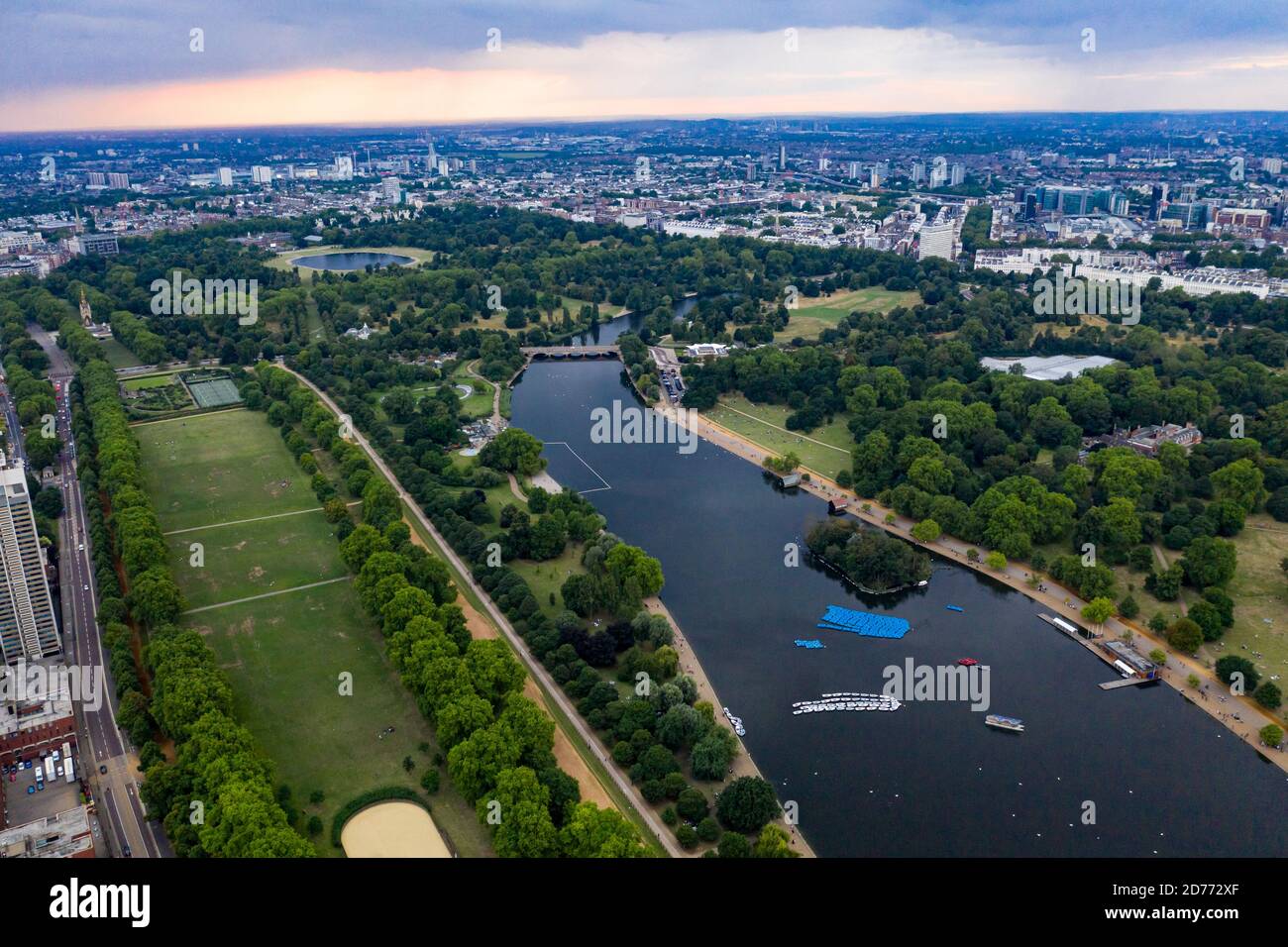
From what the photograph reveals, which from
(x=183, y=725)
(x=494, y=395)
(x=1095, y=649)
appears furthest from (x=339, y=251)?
(x=1095, y=649)

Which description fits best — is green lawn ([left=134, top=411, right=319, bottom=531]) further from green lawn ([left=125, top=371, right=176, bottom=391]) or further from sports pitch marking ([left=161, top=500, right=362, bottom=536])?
green lawn ([left=125, top=371, right=176, bottom=391])

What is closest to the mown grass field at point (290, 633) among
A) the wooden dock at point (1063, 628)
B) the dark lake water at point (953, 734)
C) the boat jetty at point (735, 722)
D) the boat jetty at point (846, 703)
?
the boat jetty at point (735, 722)

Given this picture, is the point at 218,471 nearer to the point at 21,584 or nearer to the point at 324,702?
the point at 21,584

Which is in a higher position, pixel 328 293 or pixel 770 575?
pixel 328 293

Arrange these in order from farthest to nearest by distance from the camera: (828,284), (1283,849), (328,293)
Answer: (828,284)
(328,293)
(1283,849)

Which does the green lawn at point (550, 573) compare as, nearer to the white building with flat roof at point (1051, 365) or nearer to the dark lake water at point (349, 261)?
the white building with flat roof at point (1051, 365)
